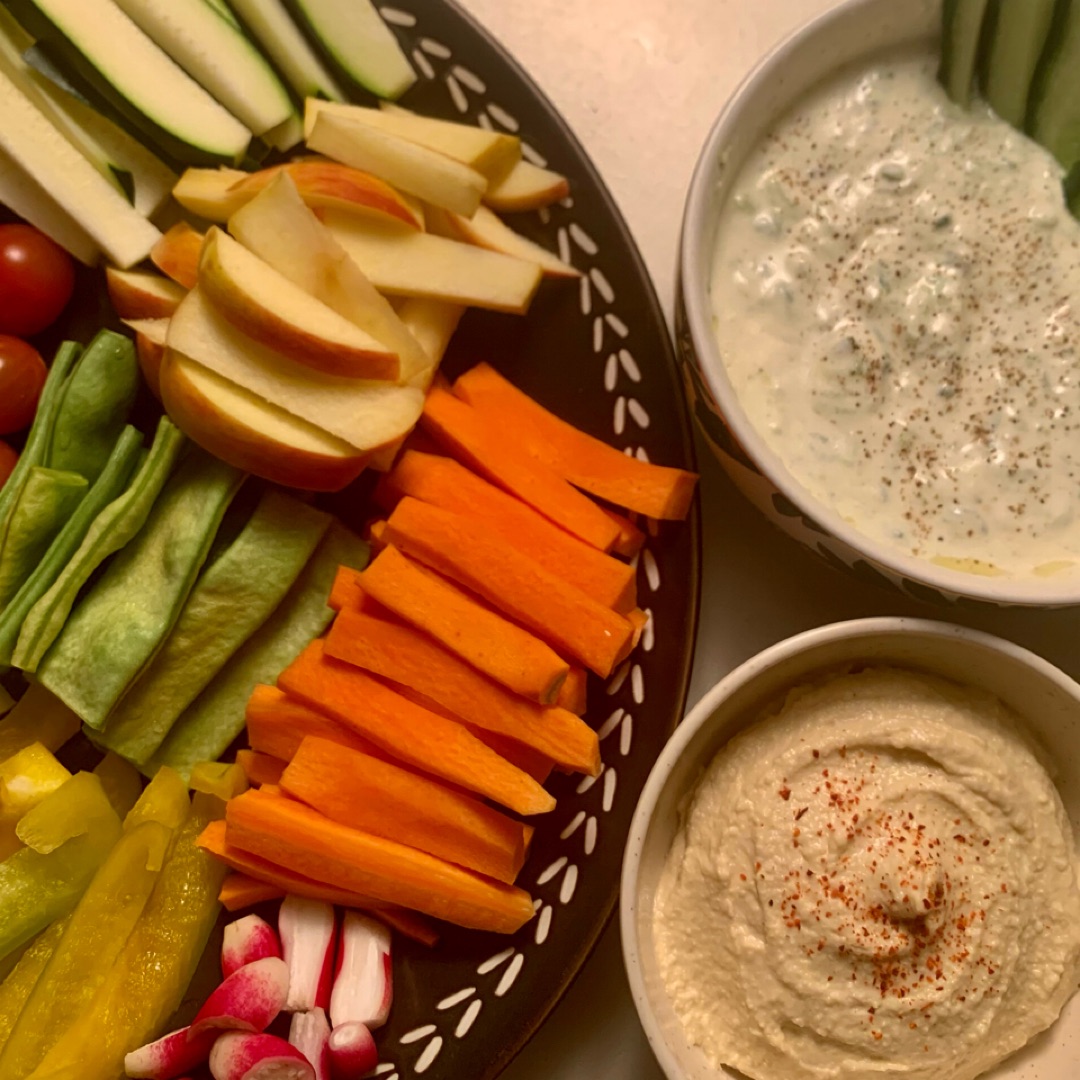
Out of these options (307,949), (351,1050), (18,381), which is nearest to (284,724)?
(307,949)

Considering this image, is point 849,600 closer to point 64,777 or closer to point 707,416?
point 707,416

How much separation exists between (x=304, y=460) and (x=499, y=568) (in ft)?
0.85

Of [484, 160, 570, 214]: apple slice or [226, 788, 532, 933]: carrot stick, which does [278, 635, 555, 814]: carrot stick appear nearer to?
[226, 788, 532, 933]: carrot stick

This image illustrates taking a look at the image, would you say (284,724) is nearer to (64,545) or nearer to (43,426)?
(64,545)

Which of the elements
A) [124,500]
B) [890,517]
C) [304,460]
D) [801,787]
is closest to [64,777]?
[124,500]

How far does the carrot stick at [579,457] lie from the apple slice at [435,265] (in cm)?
10

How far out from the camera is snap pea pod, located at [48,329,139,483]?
51.5 inches

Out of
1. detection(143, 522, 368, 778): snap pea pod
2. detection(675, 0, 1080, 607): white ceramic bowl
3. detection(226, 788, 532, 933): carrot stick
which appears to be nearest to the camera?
detection(675, 0, 1080, 607): white ceramic bowl

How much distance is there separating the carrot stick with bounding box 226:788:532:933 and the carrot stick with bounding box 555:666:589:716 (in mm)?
234

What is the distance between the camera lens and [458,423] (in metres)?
1.33

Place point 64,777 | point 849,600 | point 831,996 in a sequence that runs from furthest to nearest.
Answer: point 849,600, point 64,777, point 831,996

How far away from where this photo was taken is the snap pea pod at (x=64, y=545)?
1.29m

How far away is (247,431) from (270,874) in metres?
0.52

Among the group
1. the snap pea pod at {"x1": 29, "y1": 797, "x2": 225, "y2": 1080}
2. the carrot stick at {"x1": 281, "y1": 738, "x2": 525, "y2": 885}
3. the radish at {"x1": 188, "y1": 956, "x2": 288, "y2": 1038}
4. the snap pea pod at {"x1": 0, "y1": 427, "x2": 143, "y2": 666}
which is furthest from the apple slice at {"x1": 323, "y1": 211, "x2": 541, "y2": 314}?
the radish at {"x1": 188, "y1": 956, "x2": 288, "y2": 1038}
